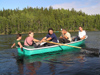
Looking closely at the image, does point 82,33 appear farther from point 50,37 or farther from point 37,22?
point 37,22

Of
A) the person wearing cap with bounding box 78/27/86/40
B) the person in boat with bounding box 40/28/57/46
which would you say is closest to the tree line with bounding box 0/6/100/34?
the person wearing cap with bounding box 78/27/86/40

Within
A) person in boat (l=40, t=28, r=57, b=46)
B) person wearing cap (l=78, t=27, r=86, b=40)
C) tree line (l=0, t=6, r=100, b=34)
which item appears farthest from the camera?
tree line (l=0, t=6, r=100, b=34)

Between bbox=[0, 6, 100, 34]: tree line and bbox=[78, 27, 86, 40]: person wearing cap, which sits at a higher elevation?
bbox=[0, 6, 100, 34]: tree line

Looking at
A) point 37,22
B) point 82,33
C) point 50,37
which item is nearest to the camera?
point 50,37

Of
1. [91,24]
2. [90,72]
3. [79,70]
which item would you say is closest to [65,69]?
[79,70]

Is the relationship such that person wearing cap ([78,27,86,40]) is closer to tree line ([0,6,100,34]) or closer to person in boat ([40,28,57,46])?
person in boat ([40,28,57,46])

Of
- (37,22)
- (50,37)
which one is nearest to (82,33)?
(50,37)

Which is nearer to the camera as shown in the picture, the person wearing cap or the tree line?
the person wearing cap

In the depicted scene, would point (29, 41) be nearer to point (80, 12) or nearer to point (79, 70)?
point (79, 70)

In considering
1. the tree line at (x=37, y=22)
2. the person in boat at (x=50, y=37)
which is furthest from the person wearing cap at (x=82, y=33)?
the tree line at (x=37, y=22)

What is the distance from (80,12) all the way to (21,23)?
70577 millimetres

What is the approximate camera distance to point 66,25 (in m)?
100

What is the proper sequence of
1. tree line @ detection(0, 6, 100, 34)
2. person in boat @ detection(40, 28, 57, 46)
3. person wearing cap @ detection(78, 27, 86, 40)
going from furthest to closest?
tree line @ detection(0, 6, 100, 34) → person wearing cap @ detection(78, 27, 86, 40) → person in boat @ detection(40, 28, 57, 46)

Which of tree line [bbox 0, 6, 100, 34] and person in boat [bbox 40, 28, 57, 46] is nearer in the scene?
person in boat [bbox 40, 28, 57, 46]
